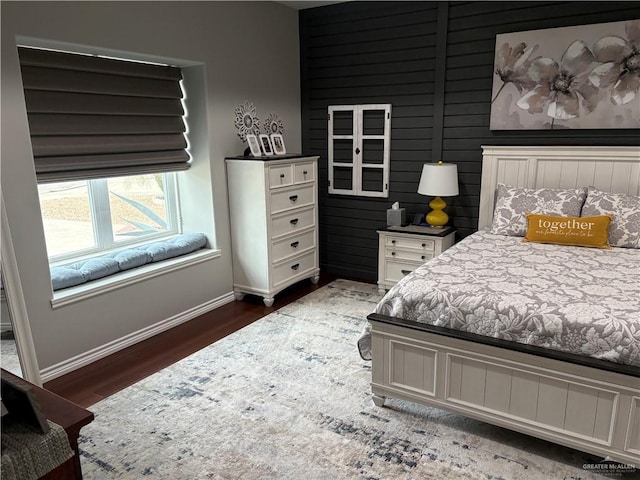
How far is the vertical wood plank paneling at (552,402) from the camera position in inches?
81.1

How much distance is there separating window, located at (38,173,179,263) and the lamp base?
219cm

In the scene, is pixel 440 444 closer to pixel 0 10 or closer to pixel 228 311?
pixel 228 311

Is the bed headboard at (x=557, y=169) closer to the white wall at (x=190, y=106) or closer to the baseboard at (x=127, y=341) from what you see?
the white wall at (x=190, y=106)

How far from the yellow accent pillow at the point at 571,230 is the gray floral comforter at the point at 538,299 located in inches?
5.8

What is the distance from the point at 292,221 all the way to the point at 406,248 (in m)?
1.02

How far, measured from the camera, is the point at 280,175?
3965 millimetres

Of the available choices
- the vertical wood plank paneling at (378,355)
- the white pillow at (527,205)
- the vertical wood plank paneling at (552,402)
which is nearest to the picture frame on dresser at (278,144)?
the white pillow at (527,205)

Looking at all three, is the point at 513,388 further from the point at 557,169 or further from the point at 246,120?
the point at 246,120

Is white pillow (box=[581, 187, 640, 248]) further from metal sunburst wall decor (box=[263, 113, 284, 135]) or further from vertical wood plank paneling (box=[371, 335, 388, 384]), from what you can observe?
metal sunburst wall decor (box=[263, 113, 284, 135])

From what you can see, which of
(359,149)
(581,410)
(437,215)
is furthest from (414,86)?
(581,410)

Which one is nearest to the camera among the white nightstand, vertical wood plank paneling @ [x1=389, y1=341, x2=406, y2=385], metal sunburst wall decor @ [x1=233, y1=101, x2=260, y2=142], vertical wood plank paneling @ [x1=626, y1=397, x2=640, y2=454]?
vertical wood plank paneling @ [x1=626, y1=397, x2=640, y2=454]

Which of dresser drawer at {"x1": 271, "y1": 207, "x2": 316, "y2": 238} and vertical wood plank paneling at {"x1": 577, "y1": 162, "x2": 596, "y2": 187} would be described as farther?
dresser drawer at {"x1": 271, "y1": 207, "x2": 316, "y2": 238}

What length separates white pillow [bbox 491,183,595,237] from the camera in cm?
329

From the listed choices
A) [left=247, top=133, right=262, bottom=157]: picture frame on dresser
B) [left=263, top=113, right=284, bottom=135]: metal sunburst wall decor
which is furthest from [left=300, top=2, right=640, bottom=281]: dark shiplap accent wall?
[left=247, top=133, right=262, bottom=157]: picture frame on dresser
